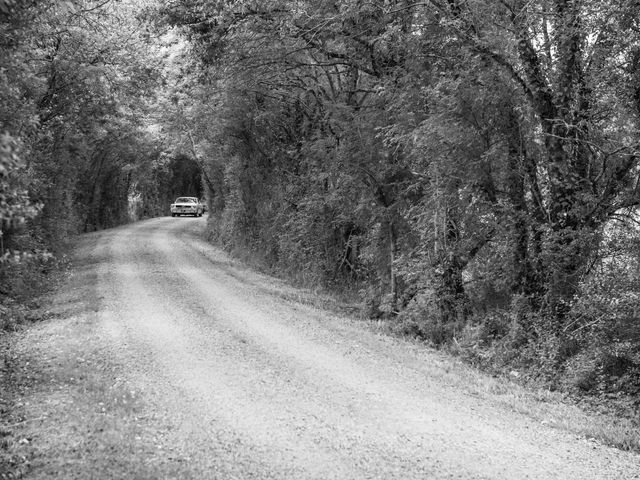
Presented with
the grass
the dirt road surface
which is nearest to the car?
the dirt road surface

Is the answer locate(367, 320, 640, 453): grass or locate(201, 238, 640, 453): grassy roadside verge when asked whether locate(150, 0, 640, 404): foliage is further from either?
locate(367, 320, 640, 453): grass

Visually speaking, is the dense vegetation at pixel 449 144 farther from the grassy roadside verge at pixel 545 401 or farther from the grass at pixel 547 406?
the grass at pixel 547 406

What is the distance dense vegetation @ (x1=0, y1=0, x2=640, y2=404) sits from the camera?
28.1 ft

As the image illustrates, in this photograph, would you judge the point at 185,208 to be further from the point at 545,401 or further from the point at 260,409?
the point at 545,401

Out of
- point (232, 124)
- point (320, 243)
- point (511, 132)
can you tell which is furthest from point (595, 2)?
point (232, 124)

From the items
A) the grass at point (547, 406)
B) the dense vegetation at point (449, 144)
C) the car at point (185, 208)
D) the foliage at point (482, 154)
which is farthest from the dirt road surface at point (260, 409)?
the car at point (185, 208)

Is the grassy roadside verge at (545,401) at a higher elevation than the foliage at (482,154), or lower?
lower

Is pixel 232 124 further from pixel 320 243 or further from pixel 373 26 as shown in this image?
pixel 373 26

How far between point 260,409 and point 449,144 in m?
5.91

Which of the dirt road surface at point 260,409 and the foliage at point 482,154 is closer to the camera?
the dirt road surface at point 260,409

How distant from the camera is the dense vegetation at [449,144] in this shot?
857cm

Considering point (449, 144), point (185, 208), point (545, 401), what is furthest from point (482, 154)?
point (185, 208)

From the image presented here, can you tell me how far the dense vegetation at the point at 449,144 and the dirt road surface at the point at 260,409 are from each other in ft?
5.69

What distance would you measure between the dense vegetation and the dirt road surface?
1736 mm
